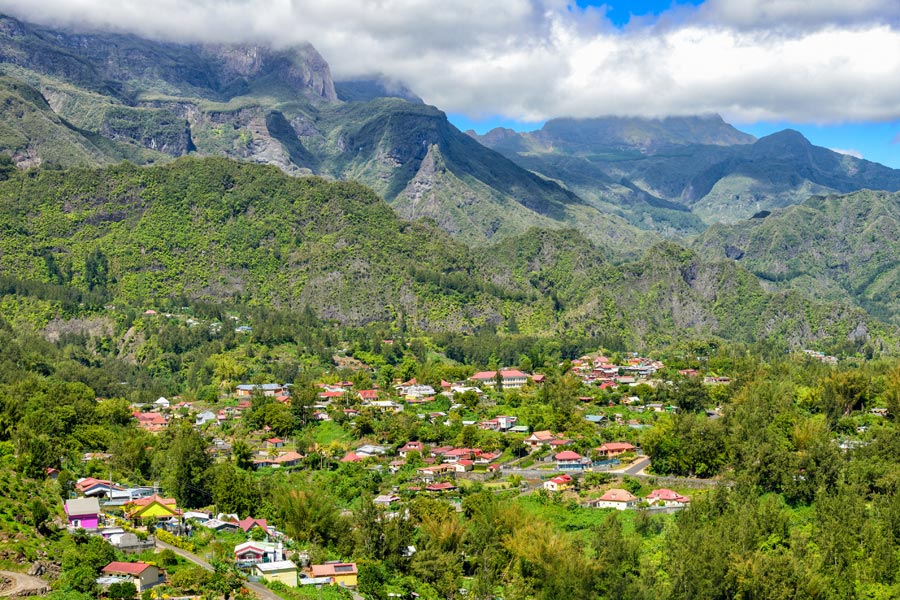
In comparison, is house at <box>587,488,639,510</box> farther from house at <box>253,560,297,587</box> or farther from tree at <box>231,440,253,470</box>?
tree at <box>231,440,253,470</box>

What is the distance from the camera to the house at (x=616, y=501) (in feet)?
244

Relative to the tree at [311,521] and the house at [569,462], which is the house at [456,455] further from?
the tree at [311,521]

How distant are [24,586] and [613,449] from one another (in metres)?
51.4

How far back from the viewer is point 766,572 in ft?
183

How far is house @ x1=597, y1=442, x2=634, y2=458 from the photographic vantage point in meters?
87.2

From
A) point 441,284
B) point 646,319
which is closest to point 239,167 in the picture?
point 441,284

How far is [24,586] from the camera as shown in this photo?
49.0 meters

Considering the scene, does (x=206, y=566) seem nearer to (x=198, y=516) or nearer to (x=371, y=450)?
(x=198, y=516)

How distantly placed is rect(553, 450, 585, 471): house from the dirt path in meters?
45.1

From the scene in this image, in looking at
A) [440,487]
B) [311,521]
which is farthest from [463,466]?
[311,521]

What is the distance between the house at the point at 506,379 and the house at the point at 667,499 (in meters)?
42.1

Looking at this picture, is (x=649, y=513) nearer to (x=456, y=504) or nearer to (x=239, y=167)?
(x=456, y=504)

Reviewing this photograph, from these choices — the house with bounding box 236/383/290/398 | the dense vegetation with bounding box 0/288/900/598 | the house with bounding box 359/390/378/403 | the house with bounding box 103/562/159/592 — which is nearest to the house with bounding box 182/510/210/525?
the dense vegetation with bounding box 0/288/900/598

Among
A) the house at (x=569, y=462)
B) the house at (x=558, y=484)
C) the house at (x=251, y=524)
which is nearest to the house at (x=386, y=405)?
the house at (x=569, y=462)
